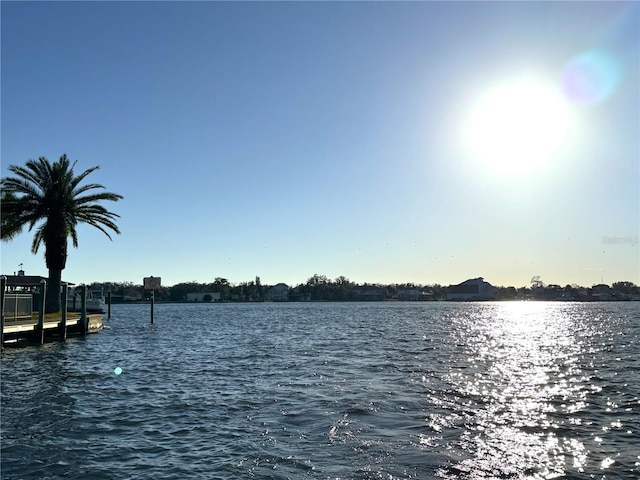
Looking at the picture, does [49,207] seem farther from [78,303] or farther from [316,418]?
[316,418]

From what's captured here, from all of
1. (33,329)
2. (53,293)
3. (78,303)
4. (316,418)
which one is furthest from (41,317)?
(78,303)

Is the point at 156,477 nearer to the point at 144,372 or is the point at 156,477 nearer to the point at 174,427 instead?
the point at 174,427

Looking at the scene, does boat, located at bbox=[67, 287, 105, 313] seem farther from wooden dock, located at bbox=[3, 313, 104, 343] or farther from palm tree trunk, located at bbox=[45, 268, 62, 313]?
wooden dock, located at bbox=[3, 313, 104, 343]

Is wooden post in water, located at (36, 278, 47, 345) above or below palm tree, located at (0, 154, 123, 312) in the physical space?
below

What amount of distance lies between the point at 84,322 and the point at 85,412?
25914mm

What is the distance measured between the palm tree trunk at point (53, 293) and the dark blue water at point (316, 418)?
15050 mm

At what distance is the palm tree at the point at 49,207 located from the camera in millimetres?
38531

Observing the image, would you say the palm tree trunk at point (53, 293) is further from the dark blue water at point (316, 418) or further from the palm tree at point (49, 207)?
the dark blue water at point (316, 418)

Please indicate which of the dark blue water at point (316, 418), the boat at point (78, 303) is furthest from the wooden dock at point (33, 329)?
the boat at point (78, 303)

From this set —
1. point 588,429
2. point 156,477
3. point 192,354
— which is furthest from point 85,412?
point 192,354

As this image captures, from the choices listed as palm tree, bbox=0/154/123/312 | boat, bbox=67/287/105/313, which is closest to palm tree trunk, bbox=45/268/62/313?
palm tree, bbox=0/154/123/312

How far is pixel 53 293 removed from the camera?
41.4 metres

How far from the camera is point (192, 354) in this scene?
96.0 ft

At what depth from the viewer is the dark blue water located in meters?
10.0
